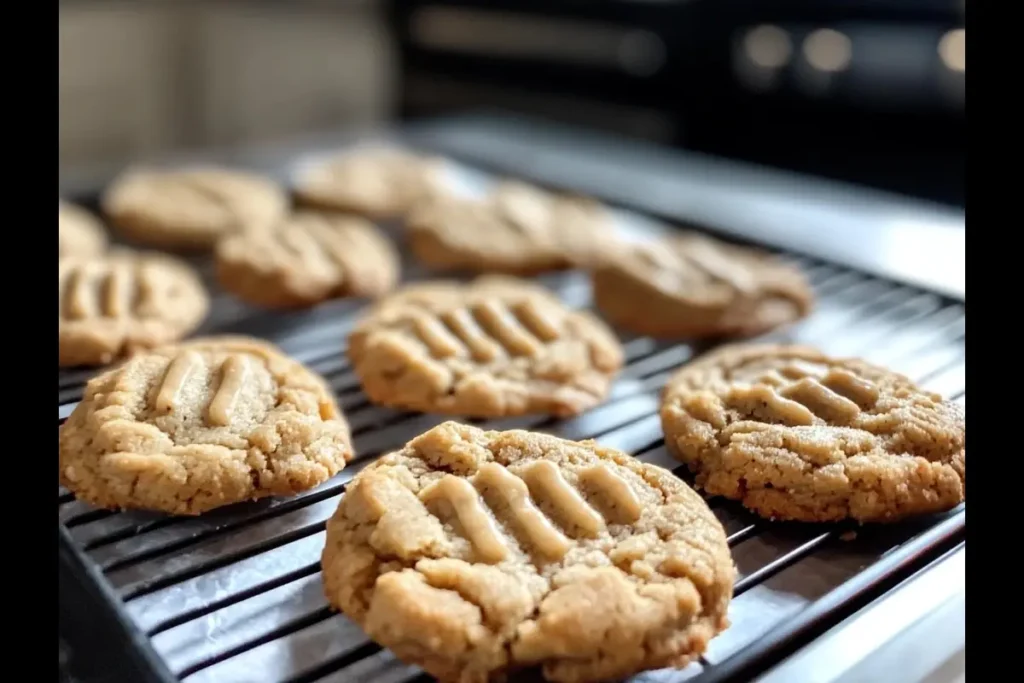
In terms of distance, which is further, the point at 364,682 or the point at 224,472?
the point at 224,472

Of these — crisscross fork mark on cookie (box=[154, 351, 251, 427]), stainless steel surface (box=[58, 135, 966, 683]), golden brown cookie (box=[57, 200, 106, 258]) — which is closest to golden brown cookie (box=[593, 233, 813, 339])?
stainless steel surface (box=[58, 135, 966, 683])

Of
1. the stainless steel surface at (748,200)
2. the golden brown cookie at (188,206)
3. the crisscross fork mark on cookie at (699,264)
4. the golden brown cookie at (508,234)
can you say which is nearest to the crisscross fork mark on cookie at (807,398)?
the crisscross fork mark on cookie at (699,264)

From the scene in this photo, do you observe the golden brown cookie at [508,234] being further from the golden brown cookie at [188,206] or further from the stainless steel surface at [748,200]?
the golden brown cookie at [188,206]

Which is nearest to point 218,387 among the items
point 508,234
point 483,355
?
point 483,355

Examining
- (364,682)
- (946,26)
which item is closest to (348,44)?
(946,26)

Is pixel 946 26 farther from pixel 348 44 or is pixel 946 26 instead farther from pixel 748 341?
pixel 348 44

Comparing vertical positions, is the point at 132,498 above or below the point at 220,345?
below
